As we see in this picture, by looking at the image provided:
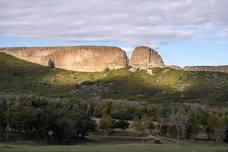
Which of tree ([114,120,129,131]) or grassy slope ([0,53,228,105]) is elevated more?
grassy slope ([0,53,228,105])

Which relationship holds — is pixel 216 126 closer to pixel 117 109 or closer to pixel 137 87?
pixel 117 109

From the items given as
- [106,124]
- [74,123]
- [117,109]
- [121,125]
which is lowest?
[121,125]

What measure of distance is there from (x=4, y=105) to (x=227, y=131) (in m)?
38.7

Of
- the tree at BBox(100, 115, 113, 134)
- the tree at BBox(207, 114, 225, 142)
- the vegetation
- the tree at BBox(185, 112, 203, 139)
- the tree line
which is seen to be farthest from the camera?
the tree at BBox(100, 115, 113, 134)

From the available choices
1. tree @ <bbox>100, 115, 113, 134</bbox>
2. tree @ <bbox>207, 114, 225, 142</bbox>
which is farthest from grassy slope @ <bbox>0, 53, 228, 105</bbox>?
tree @ <bbox>100, 115, 113, 134</bbox>

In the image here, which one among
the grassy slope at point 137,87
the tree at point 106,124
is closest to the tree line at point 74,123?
the tree at point 106,124

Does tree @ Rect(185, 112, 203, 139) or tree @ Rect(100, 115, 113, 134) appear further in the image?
tree @ Rect(100, 115, 113, 134)

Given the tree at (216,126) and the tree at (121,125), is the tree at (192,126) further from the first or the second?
the tree at (121,125)

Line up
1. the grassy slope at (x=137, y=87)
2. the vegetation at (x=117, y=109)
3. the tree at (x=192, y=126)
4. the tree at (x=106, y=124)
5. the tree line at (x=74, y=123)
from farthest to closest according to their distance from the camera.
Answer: the grassy slope at (x=137, y=87), the tree at (x=106, y=124), the tree at (x=192, y=126), the vegetation at (x=117, y=109), the tree line at (x=74, y=123)

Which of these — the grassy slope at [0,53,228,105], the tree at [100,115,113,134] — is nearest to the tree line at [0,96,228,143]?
the tree at [100,115,113,134]

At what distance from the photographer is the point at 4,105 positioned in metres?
90.3

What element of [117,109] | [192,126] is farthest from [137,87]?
[192,126]

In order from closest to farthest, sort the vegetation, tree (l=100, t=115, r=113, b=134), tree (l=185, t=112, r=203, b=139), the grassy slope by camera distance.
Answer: the vegetation, tree (l=185, t=112, r=203, b=139), tree (l=100, t=115, r=113, b=134), the grassy slope

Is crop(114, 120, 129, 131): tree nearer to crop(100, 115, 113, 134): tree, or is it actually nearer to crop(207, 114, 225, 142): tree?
crop(100, 115, 113, 134): tree
